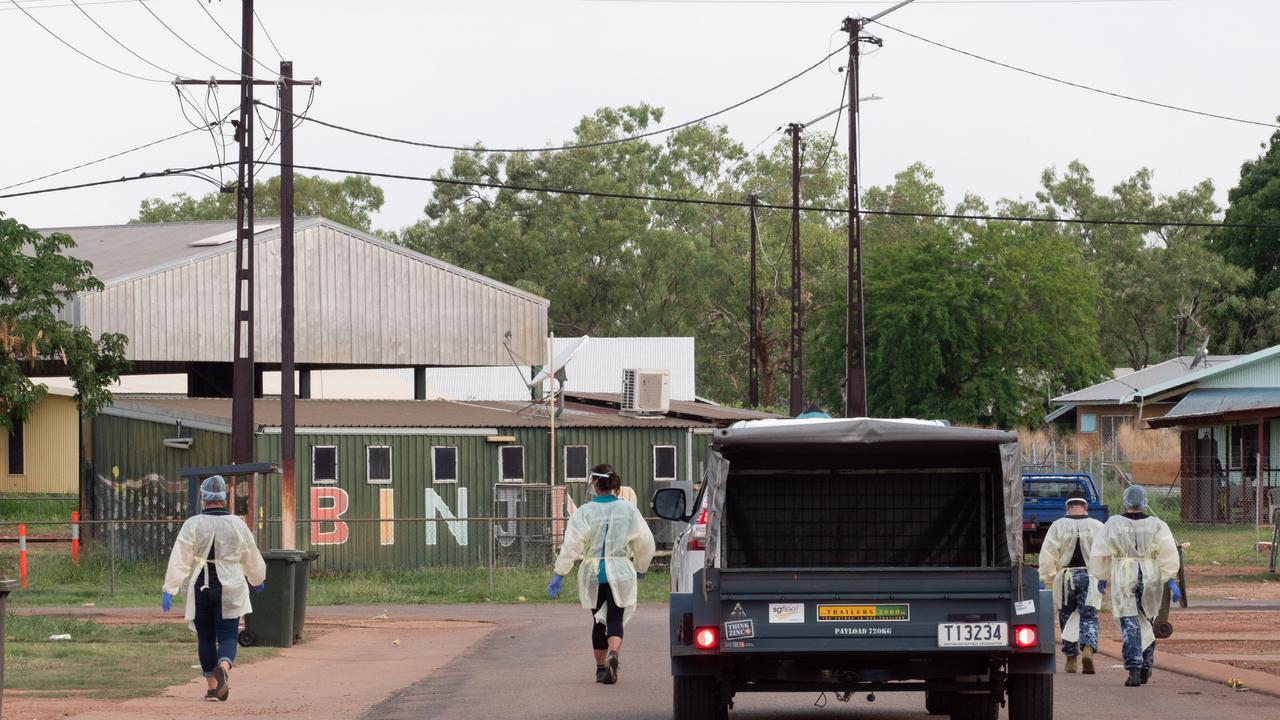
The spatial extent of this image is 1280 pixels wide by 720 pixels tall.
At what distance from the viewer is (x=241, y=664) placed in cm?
1802

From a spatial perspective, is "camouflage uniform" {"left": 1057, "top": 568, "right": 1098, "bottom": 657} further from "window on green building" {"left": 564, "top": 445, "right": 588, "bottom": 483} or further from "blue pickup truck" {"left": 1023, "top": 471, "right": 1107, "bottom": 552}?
"window on green building" {"left": 564, "top": 445, "right": 588, "bottom": 483}

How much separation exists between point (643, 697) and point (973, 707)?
279 cm

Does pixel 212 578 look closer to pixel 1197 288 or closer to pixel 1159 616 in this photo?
pixel 1159 616

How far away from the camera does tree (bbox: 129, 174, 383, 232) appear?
101m

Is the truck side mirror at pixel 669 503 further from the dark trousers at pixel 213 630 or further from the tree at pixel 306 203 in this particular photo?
the tree at pixel 306 203

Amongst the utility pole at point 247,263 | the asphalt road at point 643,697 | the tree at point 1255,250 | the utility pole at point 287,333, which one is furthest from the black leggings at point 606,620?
the tree at point 1255,250

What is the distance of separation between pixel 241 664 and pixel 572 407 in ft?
84.9

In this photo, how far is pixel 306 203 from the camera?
102625mm

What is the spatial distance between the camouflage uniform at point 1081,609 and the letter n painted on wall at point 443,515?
18.6 m

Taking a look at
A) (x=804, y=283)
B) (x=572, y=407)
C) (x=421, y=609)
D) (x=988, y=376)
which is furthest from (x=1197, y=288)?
(x=421, y=609)

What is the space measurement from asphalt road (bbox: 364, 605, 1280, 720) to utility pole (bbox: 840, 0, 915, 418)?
16.5 m

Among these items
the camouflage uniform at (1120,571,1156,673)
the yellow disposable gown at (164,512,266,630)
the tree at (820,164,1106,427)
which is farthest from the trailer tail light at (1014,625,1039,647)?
the tree at (820,164,1106,427)

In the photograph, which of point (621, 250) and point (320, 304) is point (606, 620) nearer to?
point (320, 304)

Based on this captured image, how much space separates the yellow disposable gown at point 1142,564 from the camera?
49.4 feet
